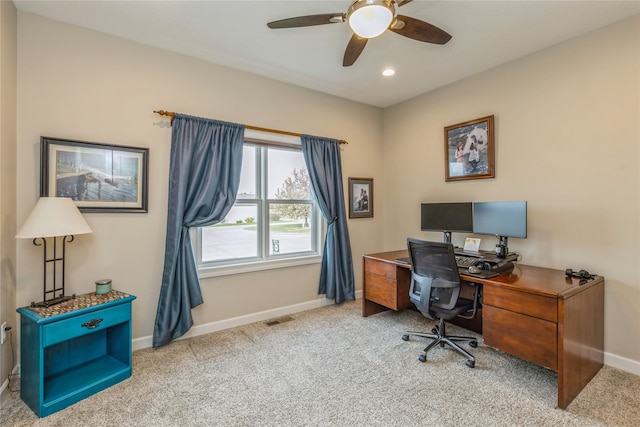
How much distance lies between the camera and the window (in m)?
3.18

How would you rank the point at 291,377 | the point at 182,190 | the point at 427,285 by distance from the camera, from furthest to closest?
the point at 182,190 < the point at 427,285 < the point at 291,377

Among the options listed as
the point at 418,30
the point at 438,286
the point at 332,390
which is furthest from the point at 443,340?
the point at 418,30

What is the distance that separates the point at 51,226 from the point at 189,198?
1032 millimetres

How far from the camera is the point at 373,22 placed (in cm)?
175

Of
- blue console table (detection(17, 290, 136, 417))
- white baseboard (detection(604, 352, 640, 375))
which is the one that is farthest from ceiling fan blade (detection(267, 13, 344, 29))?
white baseboard (detection(604, 352, 640, 375))

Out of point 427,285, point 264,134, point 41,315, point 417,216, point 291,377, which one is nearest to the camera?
point 41,315

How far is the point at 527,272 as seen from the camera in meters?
2.56

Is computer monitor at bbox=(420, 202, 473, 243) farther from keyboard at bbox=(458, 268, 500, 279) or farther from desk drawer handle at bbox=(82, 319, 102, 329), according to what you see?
desk drawer handle at bbox=(82, 319, 102, 329)

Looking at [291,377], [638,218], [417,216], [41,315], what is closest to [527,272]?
[638,218]

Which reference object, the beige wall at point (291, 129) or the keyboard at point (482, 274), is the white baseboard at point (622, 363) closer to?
the beige wall at point (291, 129)

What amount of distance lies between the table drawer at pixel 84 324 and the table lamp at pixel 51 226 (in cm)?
26

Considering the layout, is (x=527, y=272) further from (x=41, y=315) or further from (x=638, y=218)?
(x=41, y=315)

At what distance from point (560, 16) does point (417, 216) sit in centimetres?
231

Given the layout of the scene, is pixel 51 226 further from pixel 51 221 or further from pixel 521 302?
pixel 521 302
